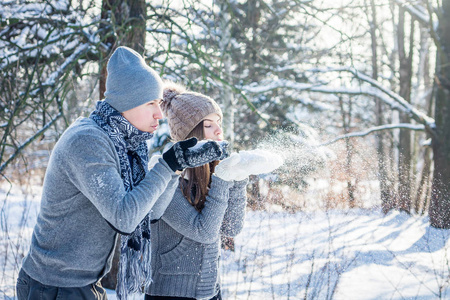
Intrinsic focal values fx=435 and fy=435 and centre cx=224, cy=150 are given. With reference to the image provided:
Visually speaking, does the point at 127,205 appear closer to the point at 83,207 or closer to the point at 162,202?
the point at 83,207

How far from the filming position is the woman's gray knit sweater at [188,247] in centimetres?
202

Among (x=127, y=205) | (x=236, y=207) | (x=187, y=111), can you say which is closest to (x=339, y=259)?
(x=236, y=207)

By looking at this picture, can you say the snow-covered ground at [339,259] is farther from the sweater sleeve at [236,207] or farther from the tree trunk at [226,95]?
the tree trunk at [226,95]

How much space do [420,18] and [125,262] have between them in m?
8.09

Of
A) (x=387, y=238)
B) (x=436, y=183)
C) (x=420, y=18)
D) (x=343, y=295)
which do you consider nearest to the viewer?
(x=343, y=295)

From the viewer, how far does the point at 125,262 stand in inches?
70.3

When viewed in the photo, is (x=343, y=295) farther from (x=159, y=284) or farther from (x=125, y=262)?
(x=125, y=262)

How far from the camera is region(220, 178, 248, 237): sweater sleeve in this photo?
2.25 m

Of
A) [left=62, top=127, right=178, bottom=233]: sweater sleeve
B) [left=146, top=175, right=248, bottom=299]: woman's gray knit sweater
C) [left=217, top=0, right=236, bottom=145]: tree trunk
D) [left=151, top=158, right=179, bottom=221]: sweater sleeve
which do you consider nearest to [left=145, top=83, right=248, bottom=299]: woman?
[left=146, top=175, right=248, bottom=299]: woman's gray knit sweater

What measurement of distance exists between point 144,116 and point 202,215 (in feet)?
1.88

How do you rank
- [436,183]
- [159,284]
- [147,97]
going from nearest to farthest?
1. [147,97]
2. [159,284]
3. [436,183]

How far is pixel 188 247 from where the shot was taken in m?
2.08

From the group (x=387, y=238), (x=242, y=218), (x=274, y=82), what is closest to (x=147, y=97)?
(x=242, y=218)

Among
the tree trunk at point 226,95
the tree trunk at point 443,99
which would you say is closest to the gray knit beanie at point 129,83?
the tree trunk at point 226,95
